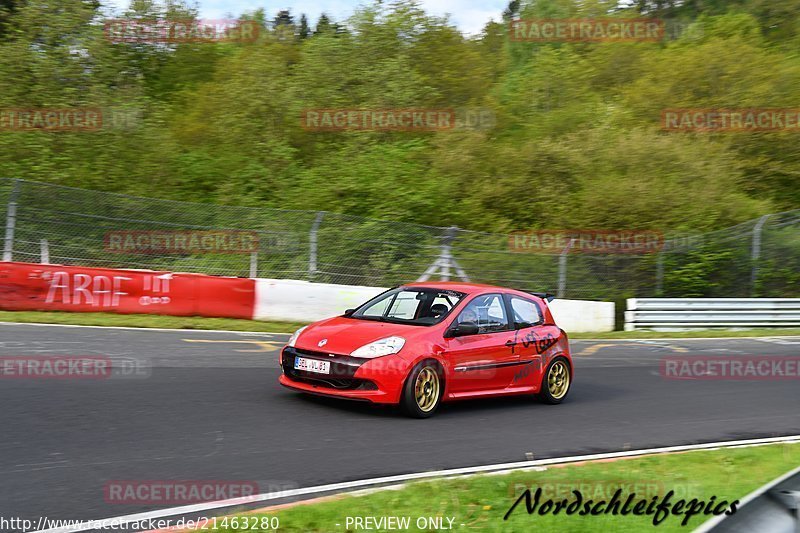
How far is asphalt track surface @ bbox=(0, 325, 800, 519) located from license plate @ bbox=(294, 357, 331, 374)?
1.43 feet

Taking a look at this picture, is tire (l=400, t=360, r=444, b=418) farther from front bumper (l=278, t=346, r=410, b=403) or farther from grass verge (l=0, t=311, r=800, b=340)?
grass verge (l=0, t=311, r=800, b=340)

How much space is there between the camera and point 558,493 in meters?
6.34

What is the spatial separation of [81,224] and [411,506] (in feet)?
42.9

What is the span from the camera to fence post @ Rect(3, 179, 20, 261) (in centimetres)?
1616

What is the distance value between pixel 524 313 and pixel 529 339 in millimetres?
375

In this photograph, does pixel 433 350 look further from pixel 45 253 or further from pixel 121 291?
pixel 45 253

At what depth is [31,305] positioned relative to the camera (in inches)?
632

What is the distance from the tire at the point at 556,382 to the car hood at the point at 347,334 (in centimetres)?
209

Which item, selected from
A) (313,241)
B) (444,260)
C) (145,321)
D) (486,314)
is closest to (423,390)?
(486,314)

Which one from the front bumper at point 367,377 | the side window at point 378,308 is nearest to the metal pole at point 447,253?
the side window at point 378,308

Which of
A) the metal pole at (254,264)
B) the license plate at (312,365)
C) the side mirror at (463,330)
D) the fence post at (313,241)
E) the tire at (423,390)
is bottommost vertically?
the tire at (423,390)

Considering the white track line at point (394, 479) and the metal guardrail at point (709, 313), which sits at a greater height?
the metal guardrail at point (709, 313)

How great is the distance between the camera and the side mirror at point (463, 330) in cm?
973

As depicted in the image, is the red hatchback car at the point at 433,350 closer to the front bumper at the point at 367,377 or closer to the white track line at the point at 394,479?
the front bumper at the point at 367,377
